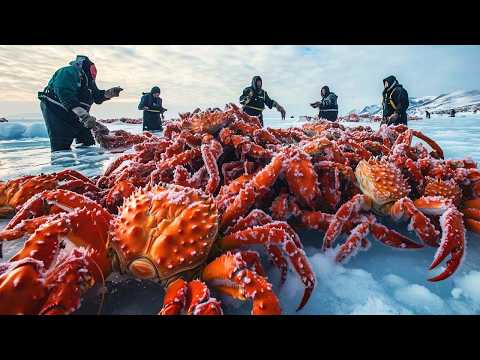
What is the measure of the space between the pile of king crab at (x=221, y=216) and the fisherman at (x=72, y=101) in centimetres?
254

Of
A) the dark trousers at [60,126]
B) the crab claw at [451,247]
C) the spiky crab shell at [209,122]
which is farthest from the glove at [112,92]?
the crab claw at [451,247]

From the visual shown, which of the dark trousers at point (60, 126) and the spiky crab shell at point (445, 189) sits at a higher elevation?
the spiky crab shell at point (445, 189)

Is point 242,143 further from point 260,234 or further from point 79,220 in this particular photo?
point 79,220

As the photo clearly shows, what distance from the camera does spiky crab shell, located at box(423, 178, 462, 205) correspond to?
1.73 metres

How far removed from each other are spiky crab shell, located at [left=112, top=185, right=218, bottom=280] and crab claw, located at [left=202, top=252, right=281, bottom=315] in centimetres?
9

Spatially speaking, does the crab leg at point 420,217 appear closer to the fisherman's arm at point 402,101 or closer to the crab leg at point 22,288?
the crab leg at point 22,288

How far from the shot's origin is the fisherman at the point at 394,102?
529 cm

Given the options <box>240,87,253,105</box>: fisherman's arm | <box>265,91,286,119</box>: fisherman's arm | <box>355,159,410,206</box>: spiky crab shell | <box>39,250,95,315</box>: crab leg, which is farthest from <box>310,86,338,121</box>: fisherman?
<box>39,250,95,315</box>: crab leg

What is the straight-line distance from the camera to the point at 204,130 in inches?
93.2

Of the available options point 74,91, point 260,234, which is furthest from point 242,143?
point 74,91

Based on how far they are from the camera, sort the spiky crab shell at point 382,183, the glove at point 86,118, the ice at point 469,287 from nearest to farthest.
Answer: the ice at point 469,287, the spiky crab shell at point 382,183, the glove at point 86,118

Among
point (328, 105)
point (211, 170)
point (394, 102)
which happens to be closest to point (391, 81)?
point (394, 102)

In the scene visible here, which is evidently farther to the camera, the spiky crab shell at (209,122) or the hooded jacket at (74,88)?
the hooded jacket at (74,88)

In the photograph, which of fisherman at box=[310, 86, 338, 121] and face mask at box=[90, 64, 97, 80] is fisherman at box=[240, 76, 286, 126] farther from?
face mask at box=[90, 64, 97, 80]
